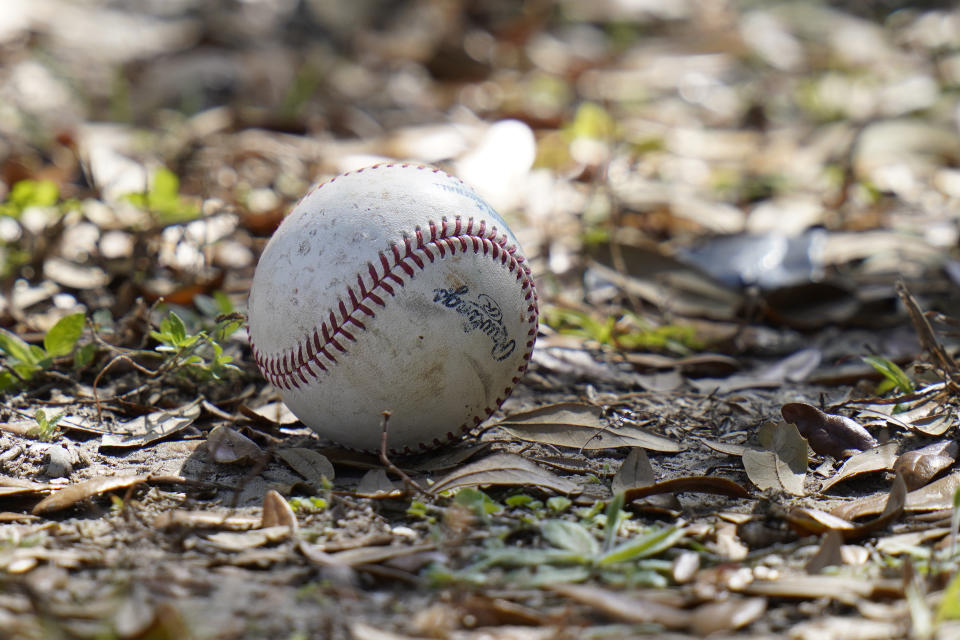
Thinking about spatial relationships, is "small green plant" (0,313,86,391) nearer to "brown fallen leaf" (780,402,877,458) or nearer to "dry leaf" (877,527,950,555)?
"brown fallen leaf" (780,402,877,458)

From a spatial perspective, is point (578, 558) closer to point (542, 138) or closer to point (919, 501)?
point (919, 501)

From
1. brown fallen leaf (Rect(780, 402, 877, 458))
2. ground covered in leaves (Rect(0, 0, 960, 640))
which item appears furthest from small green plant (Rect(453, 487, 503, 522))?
brown fallen leaf (Rect(780, 402, 877, 458))

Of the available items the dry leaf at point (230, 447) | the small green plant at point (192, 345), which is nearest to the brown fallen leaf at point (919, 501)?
the dry leaf at point (230, 447)

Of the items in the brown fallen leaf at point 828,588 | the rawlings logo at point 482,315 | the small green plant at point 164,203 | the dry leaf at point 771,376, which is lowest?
the dry leaf at point 771,376

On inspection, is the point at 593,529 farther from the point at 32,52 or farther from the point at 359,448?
the point at 32,52

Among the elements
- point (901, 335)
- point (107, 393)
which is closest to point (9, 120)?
point (107, 393)

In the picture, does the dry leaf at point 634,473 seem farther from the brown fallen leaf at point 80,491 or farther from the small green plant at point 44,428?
the small green plant at point 44,428
